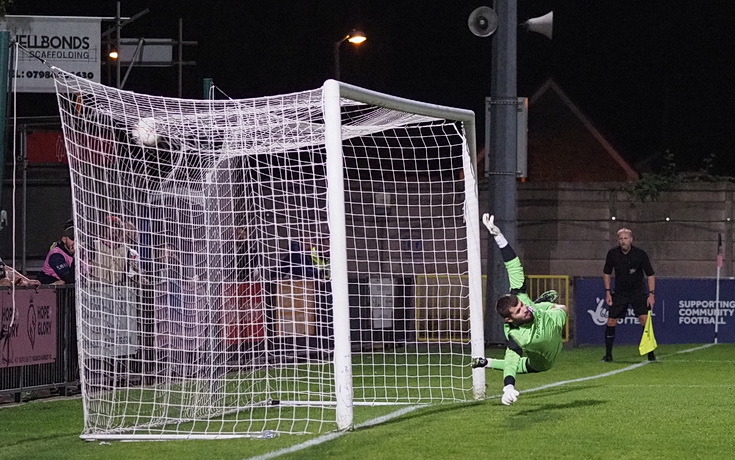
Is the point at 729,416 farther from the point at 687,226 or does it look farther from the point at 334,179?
→ the point at 687,226

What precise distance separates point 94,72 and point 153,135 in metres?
11.2

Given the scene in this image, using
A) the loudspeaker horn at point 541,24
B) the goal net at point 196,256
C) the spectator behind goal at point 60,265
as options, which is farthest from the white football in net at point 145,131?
the loudspeaker horn at point 541,24

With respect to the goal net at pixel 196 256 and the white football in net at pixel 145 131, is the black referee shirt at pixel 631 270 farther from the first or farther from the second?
the white football in net at pixel 145 131

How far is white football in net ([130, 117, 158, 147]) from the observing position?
10.3 metres

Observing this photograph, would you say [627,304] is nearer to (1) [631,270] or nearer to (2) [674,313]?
(1) [631,270]

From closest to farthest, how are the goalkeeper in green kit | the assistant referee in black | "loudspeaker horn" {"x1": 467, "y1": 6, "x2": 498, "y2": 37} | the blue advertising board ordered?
the goalkeeper in green kit < the assistant referee in black < "loudspeaker horn" {"x1": 467, "y1": 6, "x2": 498, "y2": 37} < the blue advertising board

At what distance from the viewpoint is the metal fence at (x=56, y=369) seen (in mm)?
12492

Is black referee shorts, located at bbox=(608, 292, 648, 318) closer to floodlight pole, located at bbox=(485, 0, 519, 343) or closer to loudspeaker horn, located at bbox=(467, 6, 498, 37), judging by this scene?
floodlight pole, located at bbox=(485, 0, 519, 343)

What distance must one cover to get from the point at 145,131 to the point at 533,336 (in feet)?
12.7

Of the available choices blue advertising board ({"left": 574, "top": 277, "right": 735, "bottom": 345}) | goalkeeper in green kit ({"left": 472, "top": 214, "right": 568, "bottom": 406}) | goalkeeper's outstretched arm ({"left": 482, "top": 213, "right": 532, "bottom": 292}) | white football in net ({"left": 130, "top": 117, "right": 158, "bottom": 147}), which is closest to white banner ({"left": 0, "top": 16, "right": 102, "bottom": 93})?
blue advertising board ({"left": 574, "top": 277, "right": 735, "bottom": 345})

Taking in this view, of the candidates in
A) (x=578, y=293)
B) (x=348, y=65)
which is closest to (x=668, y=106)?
(x=348, y=65)

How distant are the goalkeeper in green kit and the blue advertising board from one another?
10525 millimetres

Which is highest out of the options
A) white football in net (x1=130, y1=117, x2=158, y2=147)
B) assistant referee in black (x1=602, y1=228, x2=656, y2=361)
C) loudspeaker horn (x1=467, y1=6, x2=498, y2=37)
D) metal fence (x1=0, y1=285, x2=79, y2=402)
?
loudspeaker horn (x1=467, y1=6, x2=498, y2=37)

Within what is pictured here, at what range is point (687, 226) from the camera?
26.0m
